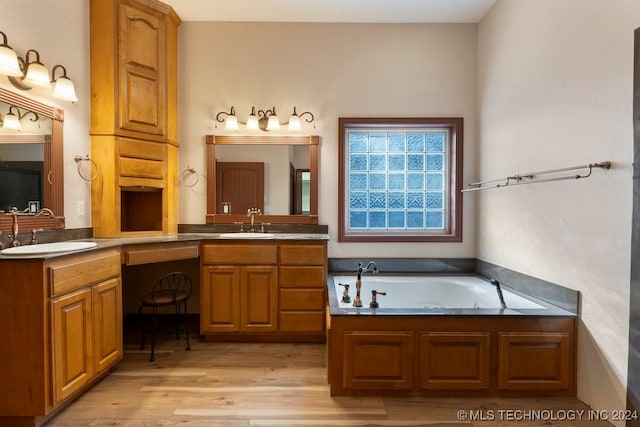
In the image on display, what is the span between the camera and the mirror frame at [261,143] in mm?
3332

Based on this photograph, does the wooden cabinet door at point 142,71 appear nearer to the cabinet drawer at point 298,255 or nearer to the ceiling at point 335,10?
the ceiling at point 335,10

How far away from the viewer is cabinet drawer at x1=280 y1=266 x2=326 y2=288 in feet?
9.54

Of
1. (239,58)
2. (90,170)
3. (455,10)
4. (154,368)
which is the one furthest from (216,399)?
(455,10)

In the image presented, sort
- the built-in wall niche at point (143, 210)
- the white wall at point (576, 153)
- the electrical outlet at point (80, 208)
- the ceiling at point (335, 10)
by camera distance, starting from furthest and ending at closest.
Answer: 1. the built-in wall niche at point (143, 210)
2. the ceiling at point (335, 10)
3. the electrical outlet at point (80, 208)
4. the white wall at point (576, 153)

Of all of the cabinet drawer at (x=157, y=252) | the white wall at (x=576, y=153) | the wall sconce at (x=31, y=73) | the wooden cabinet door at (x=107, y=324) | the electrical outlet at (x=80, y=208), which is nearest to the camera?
the white wall at (x=576, y=153)

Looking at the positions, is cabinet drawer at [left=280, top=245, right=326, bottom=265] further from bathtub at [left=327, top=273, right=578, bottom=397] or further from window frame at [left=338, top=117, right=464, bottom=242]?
bathtub at [left=327, top=273, right=578, bottom=397]

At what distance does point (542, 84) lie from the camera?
7.72ft

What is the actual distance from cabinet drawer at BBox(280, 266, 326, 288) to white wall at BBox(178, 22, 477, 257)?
1338 mm

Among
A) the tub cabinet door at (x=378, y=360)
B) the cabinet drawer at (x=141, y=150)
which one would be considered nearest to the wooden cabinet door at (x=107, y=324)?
the cabinet drawer at (x=141, y=150)

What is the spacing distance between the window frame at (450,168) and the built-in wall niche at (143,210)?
1.67 meters

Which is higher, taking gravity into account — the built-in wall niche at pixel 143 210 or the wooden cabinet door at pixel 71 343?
the built-in wall niche at pixel 143 210

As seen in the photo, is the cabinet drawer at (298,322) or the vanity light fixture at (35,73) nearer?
the vanity light fixture at (35,73)

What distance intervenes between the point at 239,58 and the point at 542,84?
2.52 meters

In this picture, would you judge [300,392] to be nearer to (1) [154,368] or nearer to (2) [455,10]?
(1) [154,368]
